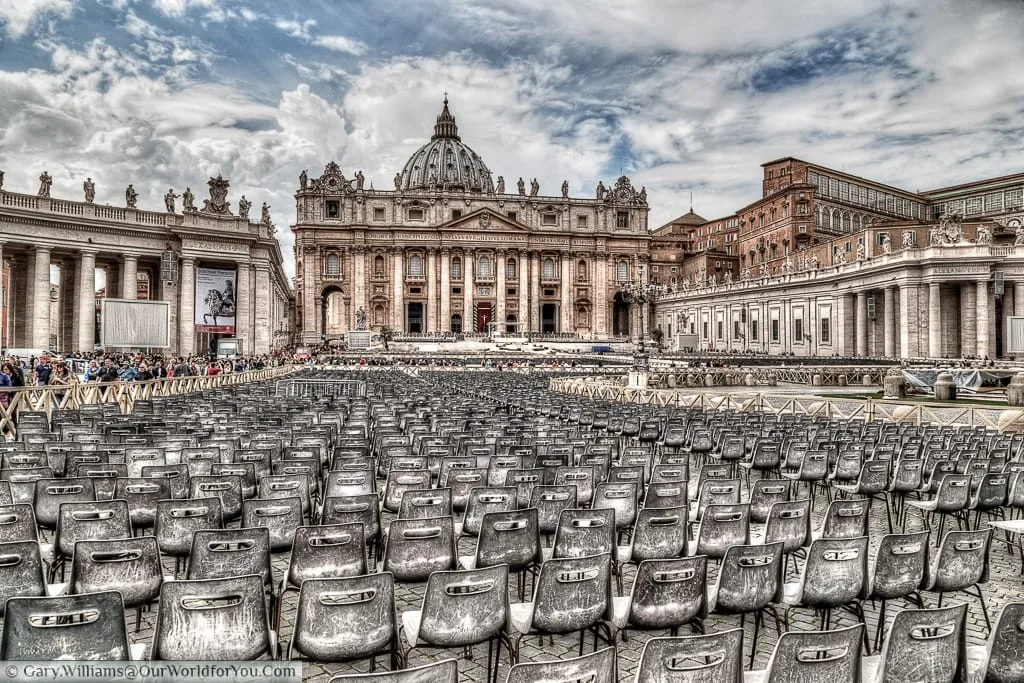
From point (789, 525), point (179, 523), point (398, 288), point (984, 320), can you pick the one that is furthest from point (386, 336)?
point (789, 525)

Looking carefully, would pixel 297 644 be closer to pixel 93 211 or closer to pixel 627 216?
pixel 93 211

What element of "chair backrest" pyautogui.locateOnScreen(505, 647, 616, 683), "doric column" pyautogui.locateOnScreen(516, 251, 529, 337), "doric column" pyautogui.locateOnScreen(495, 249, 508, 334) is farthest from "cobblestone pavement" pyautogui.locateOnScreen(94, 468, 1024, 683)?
"doric column" pyautogui.locateOnScreen(516, 251, 529, 337)

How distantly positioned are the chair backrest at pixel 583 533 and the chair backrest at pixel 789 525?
1570mm

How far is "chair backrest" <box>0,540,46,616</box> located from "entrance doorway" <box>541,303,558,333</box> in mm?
100576

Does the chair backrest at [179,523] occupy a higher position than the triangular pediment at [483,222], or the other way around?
the triangular pediment at [483,222]

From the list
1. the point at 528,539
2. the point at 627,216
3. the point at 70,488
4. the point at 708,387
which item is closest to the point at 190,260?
the point at 708,387

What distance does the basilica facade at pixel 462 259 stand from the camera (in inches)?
3861

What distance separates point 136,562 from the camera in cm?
480

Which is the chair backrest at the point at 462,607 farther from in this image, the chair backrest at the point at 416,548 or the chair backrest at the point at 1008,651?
the chair backrest at the point at 1008,651

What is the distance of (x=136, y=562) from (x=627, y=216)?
4224 inches

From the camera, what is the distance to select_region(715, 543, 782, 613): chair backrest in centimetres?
504

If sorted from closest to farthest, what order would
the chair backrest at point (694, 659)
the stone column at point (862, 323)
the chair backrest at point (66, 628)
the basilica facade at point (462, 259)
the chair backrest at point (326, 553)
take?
the chair backrest at point (694, 659), the chair backrest at point (66, 628), the chair backrest at point (326, 553), the stone column at point (862, 323), the basilica facade at point (462, 259)

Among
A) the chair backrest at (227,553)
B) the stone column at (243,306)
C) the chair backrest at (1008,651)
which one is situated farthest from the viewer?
the stone column at (243,306)

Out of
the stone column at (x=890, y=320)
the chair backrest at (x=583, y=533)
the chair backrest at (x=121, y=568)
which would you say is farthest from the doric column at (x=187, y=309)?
the stone column at (x=890, y=320)
